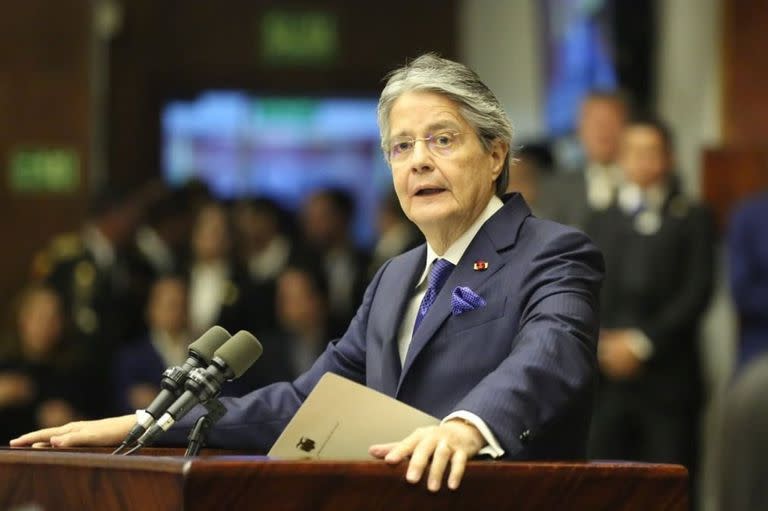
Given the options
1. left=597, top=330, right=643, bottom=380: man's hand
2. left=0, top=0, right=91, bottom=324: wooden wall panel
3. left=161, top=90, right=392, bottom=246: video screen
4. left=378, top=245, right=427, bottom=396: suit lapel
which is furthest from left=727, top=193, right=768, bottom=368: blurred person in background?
left=161, top=90, right=392, bottom=246: video screen

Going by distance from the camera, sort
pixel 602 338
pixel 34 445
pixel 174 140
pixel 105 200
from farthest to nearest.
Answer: pixel 174 140 < pixel 105 200 < pixel 602 338 < pixel 34 445

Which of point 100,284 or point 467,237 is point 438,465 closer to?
point 467,237

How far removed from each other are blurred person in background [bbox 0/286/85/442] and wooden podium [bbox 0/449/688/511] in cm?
561

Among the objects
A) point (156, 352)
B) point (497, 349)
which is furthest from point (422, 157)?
point (156, 352)

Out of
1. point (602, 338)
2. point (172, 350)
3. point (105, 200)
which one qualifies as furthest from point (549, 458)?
point (105, 200)

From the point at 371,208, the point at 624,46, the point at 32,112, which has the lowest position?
the point at 371,208

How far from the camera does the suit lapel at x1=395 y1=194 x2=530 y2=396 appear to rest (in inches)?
129

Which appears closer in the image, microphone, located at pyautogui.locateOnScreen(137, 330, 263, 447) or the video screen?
microphone, located at pyautogui.locateOnScreen(137, 330, 263, 447)

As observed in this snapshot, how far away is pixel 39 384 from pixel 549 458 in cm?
565

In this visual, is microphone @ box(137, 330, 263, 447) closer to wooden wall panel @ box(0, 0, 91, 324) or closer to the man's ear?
the man's ear

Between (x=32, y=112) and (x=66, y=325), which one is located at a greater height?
(x=32, y=112)

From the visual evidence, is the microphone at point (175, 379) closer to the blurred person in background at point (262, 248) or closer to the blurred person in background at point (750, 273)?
the blurred person in background at point (750, 273)

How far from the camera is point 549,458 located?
3184 millimetres

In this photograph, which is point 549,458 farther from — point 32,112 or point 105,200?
point 32,112
